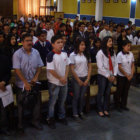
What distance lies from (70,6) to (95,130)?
17.5 metres

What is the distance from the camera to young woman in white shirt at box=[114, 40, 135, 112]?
4383 mm

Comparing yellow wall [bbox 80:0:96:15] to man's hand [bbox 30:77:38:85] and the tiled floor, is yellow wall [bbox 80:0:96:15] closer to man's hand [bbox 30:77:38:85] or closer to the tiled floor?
the tiled floor

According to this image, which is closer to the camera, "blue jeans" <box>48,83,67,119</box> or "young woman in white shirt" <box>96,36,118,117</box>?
"blue jeans" <box>48,83,67,119</box>

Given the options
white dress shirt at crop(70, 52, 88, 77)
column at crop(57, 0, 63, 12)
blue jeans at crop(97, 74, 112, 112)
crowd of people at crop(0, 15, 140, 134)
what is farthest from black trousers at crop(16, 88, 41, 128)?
column at crop(57, 0, 63, 12)

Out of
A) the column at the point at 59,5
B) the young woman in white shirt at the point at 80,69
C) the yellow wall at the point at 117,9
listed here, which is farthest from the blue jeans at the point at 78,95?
the column at the point at 59,5

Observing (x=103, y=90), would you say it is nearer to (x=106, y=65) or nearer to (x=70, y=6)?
(x=106, y=65)

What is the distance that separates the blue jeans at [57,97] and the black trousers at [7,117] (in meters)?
0.62

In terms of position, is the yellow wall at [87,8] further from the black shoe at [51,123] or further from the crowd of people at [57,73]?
the black shoe at [51,123]

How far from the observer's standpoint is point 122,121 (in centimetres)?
421

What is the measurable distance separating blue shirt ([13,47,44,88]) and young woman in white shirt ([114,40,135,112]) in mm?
1673

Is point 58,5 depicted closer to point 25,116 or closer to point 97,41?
point 97,41

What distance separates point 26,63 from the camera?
11.5 ft

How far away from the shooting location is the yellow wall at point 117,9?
557 inches

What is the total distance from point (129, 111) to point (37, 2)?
19684 mm
